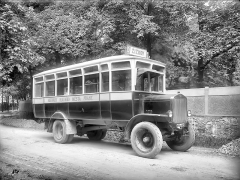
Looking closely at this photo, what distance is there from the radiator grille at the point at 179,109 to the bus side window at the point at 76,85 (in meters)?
3.67

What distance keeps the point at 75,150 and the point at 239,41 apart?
969 cm

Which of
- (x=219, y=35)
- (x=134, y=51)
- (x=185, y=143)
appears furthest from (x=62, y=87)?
(x=219, y=35)

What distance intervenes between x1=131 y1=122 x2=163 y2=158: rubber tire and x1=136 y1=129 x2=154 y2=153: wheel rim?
3cm

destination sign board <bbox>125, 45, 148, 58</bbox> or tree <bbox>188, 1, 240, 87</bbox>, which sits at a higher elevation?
tree <bbox>188, 1, 240, 87</bbox>

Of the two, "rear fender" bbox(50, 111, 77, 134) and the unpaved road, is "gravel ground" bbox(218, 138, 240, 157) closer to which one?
the unpaved road

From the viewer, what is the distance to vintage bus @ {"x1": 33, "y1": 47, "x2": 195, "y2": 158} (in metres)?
7.34

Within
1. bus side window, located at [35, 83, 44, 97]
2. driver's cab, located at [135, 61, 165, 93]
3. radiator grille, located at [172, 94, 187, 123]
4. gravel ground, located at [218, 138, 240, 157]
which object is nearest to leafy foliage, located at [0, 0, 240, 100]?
bus side window, located at [35, 83, 44, 97]

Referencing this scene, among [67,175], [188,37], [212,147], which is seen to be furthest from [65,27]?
[67,175]

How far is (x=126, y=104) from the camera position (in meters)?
7.64

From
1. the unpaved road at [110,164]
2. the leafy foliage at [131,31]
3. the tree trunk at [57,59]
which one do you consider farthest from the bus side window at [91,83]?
the tree trunk at [57,59]

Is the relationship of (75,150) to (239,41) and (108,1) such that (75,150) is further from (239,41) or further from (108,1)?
(108,1)

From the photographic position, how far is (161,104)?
24.7 ft

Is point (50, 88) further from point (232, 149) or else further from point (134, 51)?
point (232, 149)

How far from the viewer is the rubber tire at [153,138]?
22.6ft
